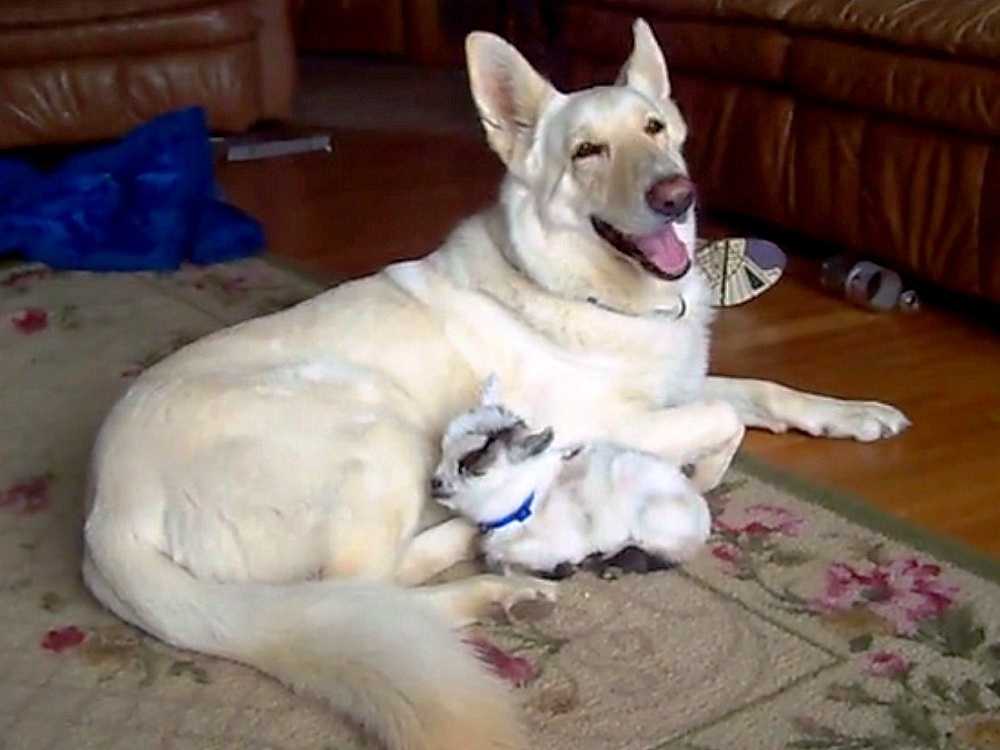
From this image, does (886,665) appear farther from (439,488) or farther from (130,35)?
(130,35)

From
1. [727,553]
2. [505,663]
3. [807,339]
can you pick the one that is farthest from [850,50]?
[505,663]

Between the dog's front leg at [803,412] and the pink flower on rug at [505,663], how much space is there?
0.70 metres

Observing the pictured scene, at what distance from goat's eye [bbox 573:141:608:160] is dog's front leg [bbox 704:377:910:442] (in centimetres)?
46

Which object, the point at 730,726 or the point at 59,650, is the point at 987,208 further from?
the point at 59,650

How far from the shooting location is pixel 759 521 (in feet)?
6.89

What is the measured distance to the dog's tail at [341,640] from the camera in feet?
4.70

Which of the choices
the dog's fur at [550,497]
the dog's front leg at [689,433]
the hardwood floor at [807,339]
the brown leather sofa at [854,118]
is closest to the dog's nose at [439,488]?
the dog's fur at [550,497]

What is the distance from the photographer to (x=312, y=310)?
2.10m

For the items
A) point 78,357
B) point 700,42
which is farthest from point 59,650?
point 700,42

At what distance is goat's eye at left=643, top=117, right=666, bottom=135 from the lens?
210 centimetres

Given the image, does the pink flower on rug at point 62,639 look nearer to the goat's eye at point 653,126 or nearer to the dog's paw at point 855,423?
the goat's eye at point 653,126

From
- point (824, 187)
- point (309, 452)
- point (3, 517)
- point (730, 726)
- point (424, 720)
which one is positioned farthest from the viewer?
point (824, 187)

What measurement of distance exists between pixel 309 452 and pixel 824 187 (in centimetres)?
169

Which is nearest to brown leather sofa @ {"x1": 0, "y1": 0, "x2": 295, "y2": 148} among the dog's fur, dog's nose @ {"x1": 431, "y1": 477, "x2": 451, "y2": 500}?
the dog's fur
